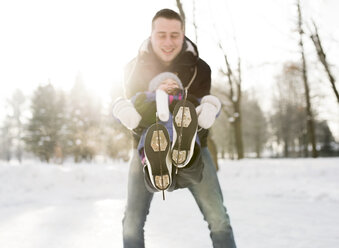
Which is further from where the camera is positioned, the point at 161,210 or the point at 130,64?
the point at 161,210

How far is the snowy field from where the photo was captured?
329cm

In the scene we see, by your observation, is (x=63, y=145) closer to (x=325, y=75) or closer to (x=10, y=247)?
(x=325, y=75)

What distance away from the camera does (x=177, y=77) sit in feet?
5.98

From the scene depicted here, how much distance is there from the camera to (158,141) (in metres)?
1.47

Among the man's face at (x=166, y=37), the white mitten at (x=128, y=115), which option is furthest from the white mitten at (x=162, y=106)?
the man's face at (x=166, y=37)

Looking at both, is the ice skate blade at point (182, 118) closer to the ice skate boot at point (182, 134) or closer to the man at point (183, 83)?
the ice skate boot at point (182, 134)

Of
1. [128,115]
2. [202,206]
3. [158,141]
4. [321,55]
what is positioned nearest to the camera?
[158,141]

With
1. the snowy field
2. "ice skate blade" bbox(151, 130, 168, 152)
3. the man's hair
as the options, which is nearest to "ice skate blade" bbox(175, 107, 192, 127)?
"ice skate blade" bbox(151, 130, 168, 152)

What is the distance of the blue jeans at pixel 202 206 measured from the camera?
1718mm

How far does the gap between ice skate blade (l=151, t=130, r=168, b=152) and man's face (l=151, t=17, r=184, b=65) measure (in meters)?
0.67

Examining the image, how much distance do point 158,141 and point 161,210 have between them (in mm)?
3927

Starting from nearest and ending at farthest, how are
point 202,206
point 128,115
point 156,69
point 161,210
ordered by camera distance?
point 128,115 < point 202,206 < point 156,69 < point 161,210

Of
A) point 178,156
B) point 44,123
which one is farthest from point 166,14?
point 44,123

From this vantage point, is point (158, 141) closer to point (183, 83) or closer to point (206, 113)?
point (206, 113)
